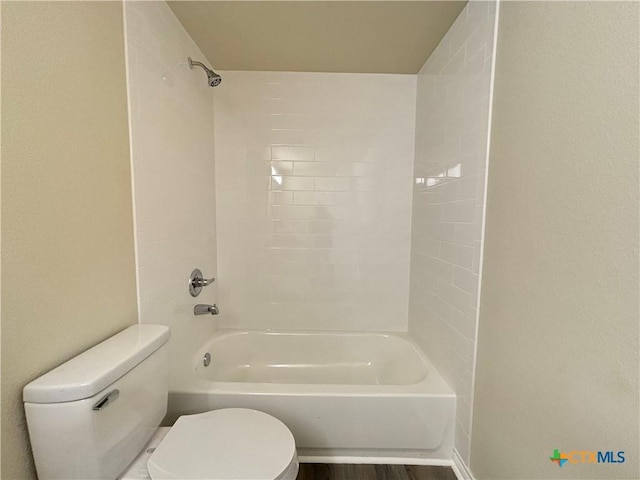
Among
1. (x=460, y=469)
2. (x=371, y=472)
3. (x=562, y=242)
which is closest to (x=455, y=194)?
(x=562, y=242)

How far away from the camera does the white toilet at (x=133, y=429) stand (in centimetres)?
75

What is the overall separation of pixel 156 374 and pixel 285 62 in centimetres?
186

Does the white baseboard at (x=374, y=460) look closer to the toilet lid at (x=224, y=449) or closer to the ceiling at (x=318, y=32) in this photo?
the toilet lid at (x=224, y=449)

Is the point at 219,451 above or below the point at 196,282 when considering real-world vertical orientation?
below

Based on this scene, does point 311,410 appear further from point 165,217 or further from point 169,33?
point 169,33

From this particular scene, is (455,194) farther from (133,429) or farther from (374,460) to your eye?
(133,429)

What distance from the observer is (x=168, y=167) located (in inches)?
56.7

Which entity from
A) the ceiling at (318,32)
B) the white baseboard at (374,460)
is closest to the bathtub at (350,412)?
the white baseboard at (374,460)

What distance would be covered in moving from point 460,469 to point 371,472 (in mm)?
405

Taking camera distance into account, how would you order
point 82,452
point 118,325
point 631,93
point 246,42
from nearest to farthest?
point 631,93 < point 82,452 < point 118,325 < point 246,42

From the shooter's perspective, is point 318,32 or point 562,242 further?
point 318,32

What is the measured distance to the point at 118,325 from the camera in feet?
3.67

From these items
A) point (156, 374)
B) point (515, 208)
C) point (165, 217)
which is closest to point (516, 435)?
point (515, 208)

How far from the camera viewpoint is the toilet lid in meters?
0.89
